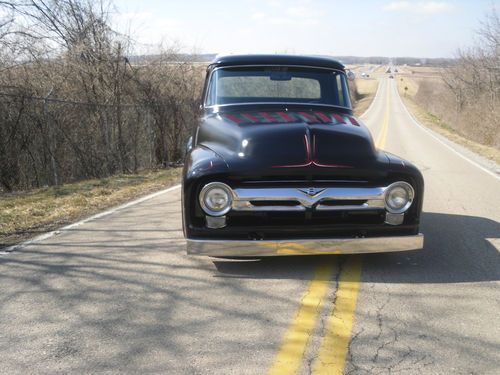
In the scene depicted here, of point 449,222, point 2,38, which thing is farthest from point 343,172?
point 2,38

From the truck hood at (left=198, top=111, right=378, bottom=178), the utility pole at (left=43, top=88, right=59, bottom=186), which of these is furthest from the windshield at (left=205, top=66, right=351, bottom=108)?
the utility pole at (left=43, top=88, right=59, bottom=186)

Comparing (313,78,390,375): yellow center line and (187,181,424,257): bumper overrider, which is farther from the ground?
(187,181,424,257): bumper overrider

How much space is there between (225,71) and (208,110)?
0.54 meters

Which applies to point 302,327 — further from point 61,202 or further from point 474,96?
point 474,96

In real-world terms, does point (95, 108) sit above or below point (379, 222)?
above

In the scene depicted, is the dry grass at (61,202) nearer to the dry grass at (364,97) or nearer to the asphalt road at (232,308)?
the asphalt road at (232,308)

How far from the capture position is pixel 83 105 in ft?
36.9

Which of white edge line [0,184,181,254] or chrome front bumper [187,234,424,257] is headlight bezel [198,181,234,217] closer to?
chrome front bumper [187,234,424,257]

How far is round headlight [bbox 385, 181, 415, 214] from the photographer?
431 centimetres

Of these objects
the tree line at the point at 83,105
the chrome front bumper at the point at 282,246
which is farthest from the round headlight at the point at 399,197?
the tree line at the point at 83,105

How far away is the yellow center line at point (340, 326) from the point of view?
2.93 m

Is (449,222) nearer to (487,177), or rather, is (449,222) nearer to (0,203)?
(487,177)

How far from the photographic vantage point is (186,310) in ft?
12.1

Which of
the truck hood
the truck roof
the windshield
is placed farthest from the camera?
the truck roof
